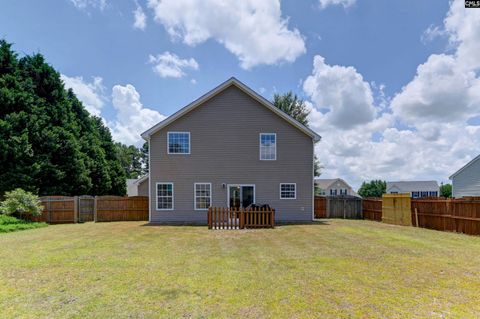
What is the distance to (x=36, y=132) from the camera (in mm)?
18156

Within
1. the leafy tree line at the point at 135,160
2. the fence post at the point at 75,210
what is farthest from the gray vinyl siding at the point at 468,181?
the leafy tree line at the point at 135,160

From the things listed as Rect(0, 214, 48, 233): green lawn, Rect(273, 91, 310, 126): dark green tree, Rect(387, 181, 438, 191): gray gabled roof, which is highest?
Rect(273, 91, 310, 126): dark green tree

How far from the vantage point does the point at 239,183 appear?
15.5 metres

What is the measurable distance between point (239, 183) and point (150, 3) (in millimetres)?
9913

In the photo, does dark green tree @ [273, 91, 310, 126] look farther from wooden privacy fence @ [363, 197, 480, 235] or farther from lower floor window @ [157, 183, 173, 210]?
lower floor window @ [157, 183, 173, 210]

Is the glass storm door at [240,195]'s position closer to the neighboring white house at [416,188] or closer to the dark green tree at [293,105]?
the dark green tree at [293,105]

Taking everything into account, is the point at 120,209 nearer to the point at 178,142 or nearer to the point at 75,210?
the point at 75,210

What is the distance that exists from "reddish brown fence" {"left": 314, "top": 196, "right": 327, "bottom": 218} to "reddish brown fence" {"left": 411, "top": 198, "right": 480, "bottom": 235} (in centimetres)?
559

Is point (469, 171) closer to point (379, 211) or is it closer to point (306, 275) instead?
point (379, 211)

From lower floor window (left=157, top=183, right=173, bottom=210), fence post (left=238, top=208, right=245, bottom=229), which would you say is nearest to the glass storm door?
fence post (left=238, top=208, right=245, bottom=229)

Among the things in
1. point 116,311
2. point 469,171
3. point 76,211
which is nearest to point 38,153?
point 76,211

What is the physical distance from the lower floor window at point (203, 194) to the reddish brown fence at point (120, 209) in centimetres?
413

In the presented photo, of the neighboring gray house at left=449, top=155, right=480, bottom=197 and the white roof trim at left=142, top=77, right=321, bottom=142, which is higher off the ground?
the white roof trim at left=142, top=77, right=321, bottom=142

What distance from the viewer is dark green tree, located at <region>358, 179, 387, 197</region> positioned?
52.1 metres
